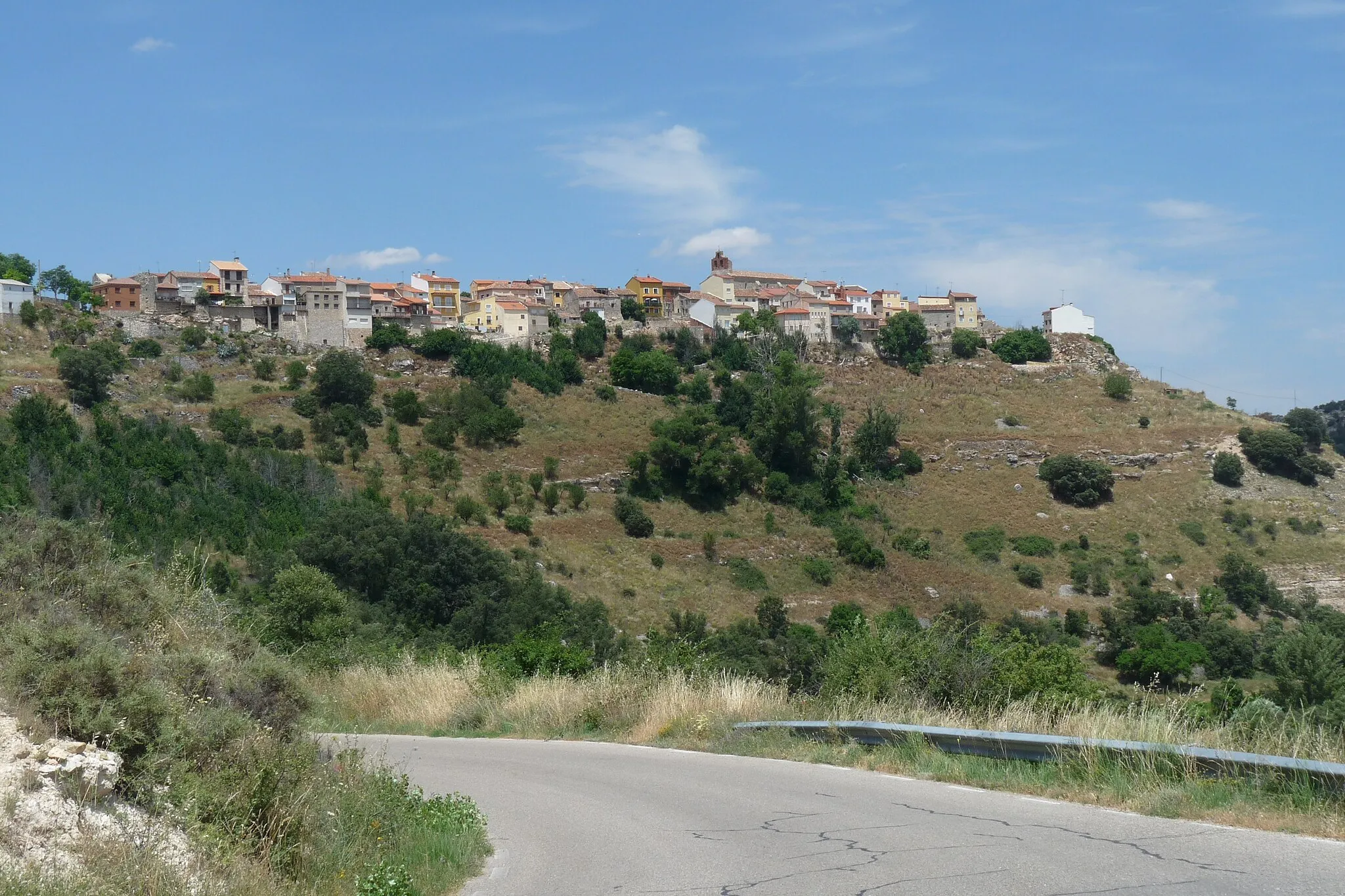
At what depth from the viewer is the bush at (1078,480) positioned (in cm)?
7194

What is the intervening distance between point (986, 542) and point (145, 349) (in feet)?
180

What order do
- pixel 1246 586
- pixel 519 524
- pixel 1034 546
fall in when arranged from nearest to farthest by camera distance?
pixel 1246 586, pixel 519 524, pixel 1034 546

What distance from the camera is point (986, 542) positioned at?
65.3 m

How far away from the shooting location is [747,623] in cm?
5053

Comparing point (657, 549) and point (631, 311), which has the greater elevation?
point (631, 311)

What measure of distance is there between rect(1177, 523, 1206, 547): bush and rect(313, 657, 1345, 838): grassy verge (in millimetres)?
58630

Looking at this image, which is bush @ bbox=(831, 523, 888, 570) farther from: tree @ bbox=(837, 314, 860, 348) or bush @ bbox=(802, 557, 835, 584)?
tree @ bbox=(837, 314, 860, 348)

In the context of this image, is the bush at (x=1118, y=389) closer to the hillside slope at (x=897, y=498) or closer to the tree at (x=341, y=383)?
the hillside slope at (x=897, y=498)

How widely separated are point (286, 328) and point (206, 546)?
4869cm

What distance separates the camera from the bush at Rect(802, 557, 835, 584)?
60844 millimetres

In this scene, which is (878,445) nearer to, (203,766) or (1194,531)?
(1194,531)

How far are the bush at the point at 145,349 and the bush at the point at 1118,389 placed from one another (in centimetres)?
7007

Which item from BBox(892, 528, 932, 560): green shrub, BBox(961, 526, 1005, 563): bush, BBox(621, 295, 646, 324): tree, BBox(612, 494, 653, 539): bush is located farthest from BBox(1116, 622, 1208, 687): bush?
BBox(621, 295, 646, 324): tree

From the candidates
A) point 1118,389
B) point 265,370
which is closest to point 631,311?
point 265,370
